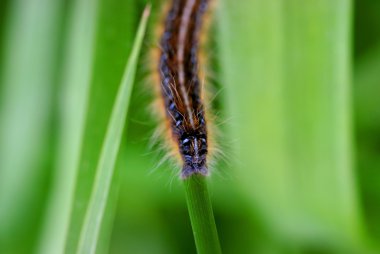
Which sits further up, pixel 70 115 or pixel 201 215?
pixel 70 115

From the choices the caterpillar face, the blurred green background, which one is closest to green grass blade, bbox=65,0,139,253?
the blurred green background

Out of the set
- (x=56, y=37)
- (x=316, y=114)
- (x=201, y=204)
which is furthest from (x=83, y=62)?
(x=201, y=204)

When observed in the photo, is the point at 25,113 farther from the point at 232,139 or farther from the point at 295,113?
the point at 295,113

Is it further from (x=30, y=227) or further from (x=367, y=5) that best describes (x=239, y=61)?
(x=30, y=227)

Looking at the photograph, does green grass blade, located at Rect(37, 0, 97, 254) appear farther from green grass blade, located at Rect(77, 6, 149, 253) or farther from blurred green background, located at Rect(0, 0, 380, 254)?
green grass blade, located at Rect(77, 6, 149, 253)

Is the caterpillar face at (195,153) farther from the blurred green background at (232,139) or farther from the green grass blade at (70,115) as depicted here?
the green grass blade at (70,115)

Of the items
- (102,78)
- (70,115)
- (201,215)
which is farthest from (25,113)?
(201,215)
